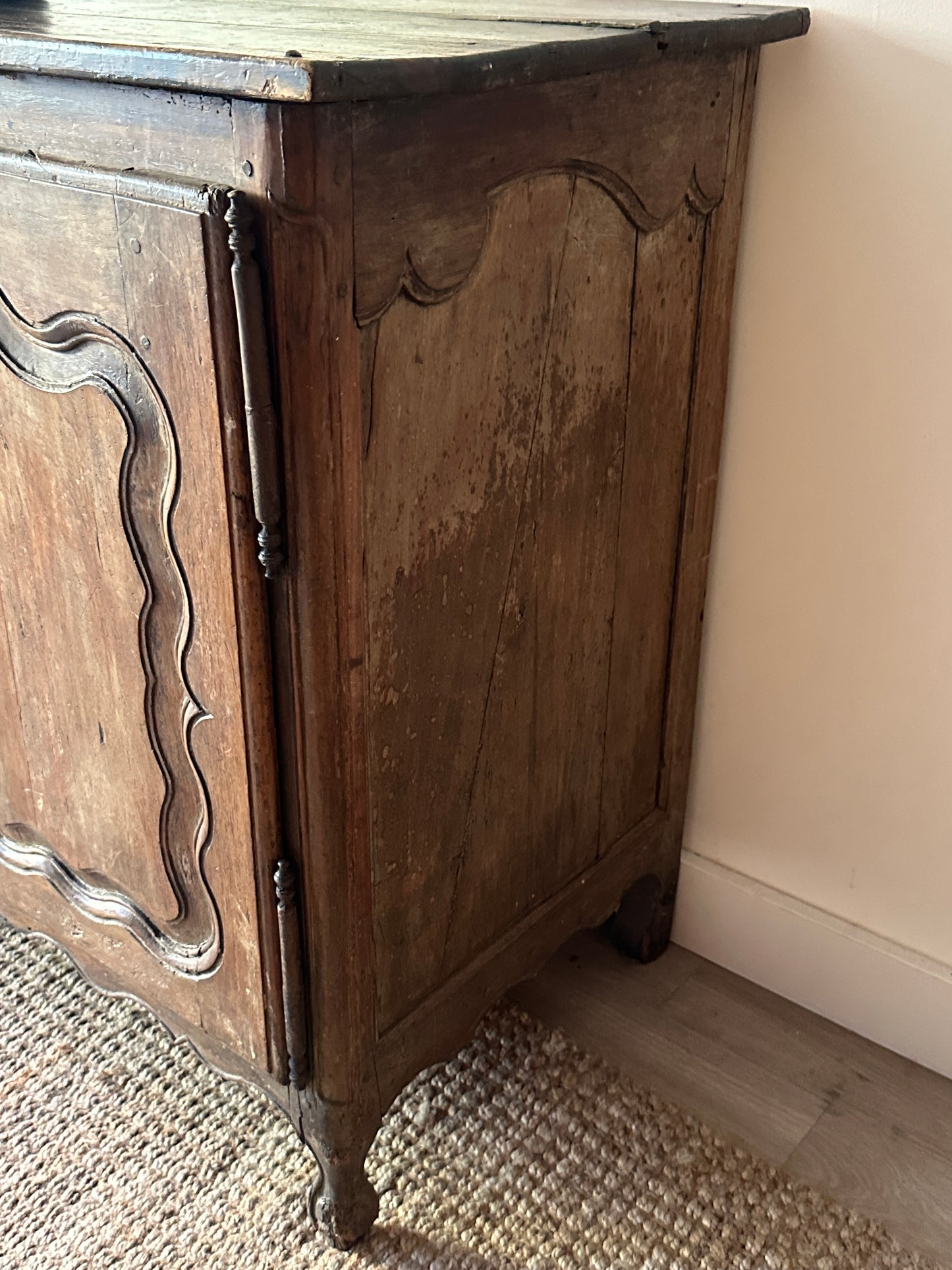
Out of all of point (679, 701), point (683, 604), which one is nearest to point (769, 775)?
point (679, 701)

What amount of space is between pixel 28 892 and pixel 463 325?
77cm

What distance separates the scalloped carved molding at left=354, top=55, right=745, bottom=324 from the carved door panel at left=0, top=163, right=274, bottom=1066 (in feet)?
0.37

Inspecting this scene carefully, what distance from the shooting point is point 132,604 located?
974mm

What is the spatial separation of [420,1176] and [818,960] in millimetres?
536

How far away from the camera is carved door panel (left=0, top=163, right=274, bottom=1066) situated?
2.75 feet

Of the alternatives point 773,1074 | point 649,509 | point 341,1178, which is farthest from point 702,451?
point 341,1178

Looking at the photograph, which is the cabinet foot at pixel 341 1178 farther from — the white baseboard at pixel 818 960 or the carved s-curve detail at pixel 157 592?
the white baseboard at pixel 818 960

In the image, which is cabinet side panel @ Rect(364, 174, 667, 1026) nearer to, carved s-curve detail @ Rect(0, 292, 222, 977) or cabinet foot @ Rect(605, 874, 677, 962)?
carved s-curve detail @ Rect(0, 292, 222, 977)

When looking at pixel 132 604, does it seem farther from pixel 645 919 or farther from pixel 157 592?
pixel 645 919

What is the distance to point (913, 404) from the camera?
1.16 m

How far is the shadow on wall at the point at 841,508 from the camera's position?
112 cm

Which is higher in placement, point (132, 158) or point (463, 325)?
point (132, 158)

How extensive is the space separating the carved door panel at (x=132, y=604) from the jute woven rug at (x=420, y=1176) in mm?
183

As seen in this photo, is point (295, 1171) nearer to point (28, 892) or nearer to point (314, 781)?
point (28, 892)
